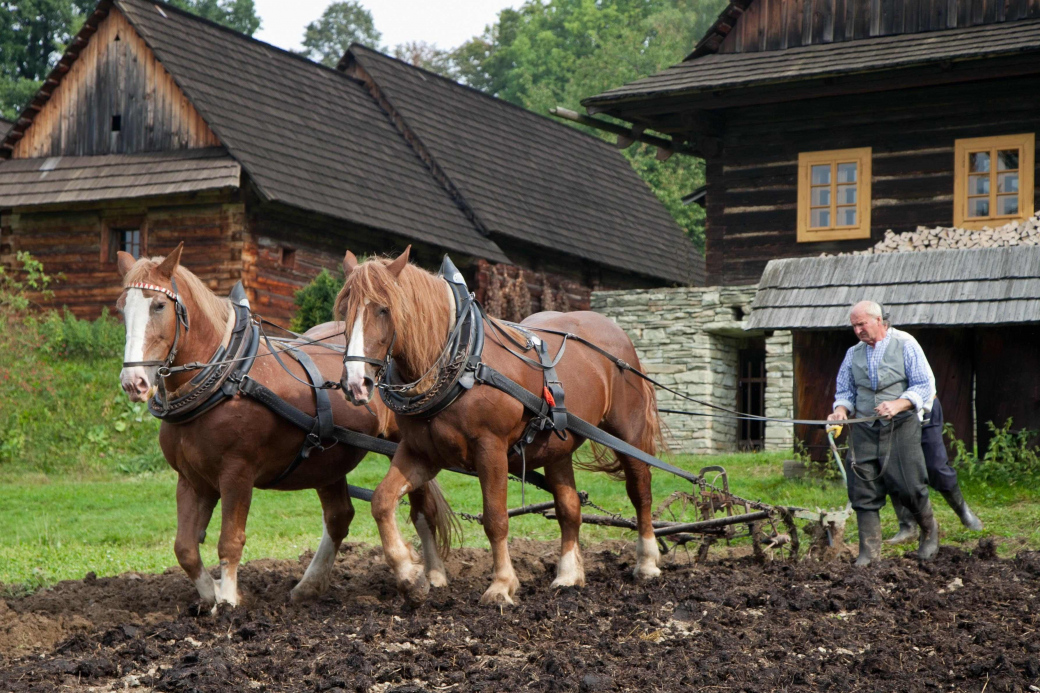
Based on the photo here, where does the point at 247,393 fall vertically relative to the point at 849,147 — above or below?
below

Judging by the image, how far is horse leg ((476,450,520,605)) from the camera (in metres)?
6.49

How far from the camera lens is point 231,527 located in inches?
257

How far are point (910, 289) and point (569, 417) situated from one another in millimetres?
5995

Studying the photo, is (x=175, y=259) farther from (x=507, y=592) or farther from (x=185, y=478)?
(x=507, y=592)

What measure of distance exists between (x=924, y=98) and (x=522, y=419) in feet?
36.8

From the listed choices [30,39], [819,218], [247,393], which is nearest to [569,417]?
[247,393]

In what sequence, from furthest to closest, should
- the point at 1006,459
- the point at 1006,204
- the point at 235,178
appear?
the point at 235,178 → the point at 1006,204 → the point at 1006,459

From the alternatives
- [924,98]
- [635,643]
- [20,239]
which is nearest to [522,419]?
[635,643]

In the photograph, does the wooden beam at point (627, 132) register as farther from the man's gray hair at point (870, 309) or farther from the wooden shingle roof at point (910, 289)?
the man's gray hair at point (870, 309)

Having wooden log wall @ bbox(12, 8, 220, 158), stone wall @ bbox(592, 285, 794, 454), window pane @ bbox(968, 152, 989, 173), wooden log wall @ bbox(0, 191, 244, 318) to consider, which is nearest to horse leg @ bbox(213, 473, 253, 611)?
stone wall @ bbox(592, 285, 794, 454)

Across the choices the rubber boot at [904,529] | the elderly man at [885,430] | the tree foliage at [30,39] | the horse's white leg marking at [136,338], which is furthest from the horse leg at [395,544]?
the tree foliage at [30,39]

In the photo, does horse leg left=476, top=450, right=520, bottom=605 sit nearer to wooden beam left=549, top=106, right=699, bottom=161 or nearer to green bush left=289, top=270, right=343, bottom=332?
green bush left=289, top=270, right=343, bottom=332

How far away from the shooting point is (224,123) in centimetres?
1972

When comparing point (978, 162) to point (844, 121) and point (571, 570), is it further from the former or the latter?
point (571, 570)
